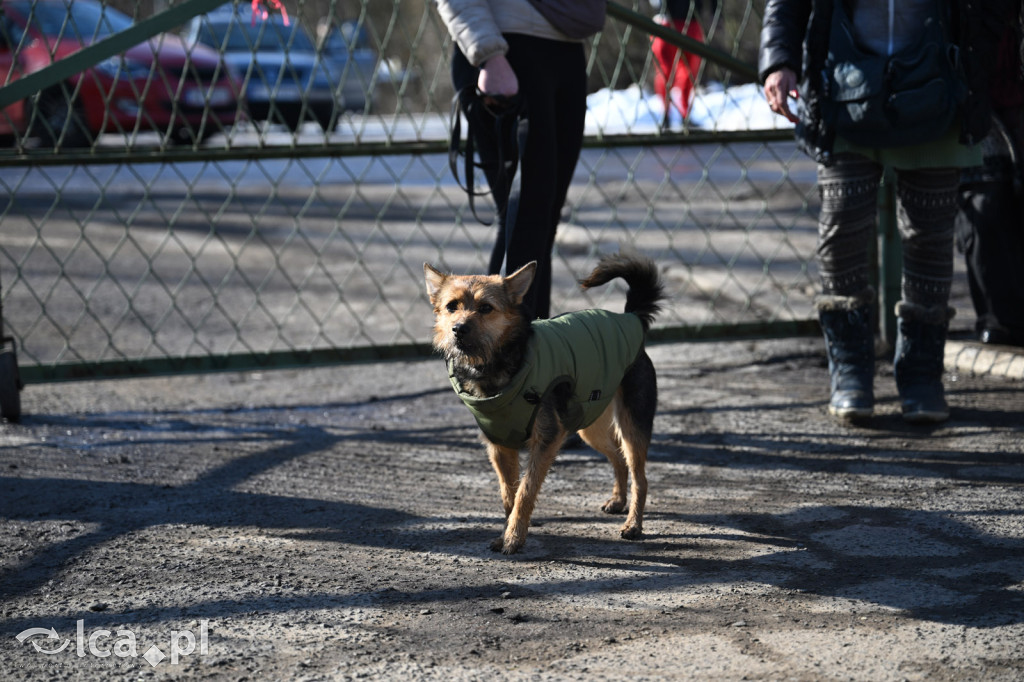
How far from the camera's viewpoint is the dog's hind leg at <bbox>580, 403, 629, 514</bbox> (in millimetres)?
3766

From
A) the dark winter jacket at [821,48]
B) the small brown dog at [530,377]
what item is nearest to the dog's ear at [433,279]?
the small brown dog at [530,377]

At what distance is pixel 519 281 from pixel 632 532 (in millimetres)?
846

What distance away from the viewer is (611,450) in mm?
3826

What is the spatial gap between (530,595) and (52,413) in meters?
3.06

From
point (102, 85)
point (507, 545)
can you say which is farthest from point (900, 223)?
point (102, 85)

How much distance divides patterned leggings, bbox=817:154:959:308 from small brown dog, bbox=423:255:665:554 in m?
1.24

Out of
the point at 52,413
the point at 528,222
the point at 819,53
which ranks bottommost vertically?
the point at 52,413

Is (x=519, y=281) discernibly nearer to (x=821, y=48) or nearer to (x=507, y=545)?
(x=507, y=545)

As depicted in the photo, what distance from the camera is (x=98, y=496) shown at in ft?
12.9

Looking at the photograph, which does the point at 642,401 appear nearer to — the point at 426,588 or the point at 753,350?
the point at 426,588

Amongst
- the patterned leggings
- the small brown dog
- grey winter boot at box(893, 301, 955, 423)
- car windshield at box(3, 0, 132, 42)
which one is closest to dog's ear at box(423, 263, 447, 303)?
the small brown dog

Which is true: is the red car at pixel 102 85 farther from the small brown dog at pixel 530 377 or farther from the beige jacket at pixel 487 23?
the small brown dog at pixel 530 377

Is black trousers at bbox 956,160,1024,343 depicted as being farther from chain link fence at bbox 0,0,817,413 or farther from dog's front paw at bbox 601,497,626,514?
dog's front paw at bbox 601,497,626,514

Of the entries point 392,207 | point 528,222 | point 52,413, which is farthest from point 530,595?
point 392,207
